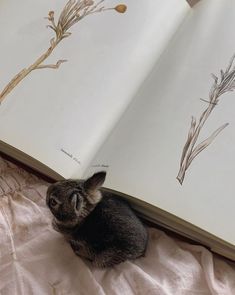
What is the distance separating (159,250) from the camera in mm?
545

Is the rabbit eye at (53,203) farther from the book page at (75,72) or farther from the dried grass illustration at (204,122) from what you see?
the dried grass illustration at (204,122)

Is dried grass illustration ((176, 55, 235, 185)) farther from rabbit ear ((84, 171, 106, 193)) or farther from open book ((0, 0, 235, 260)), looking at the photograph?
rabbit ear ((84, 171, 106, 193))

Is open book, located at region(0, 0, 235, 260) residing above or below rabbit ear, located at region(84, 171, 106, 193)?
above

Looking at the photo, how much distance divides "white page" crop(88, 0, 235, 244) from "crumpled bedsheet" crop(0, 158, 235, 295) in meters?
0.06

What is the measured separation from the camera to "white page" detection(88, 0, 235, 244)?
524 mm

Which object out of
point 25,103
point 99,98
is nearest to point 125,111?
Result: point 99,98

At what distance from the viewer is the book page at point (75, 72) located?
1.89ft

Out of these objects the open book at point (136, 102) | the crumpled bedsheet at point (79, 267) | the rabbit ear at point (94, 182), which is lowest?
the crumpled bedsheet at point (79, 267)

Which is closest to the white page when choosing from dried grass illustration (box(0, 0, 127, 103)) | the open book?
the open book

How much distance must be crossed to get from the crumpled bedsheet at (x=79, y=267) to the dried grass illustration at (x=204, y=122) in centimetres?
11

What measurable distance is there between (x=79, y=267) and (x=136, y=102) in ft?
0.85

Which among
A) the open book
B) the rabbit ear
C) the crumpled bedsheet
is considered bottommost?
the crumpled bedsheet

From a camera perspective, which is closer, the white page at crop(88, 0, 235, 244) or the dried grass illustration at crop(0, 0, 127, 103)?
the white page at crop(88, 0, 235, 244)

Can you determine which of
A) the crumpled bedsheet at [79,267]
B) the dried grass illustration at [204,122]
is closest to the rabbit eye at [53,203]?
the crumpled bedsheet at [79,267]
